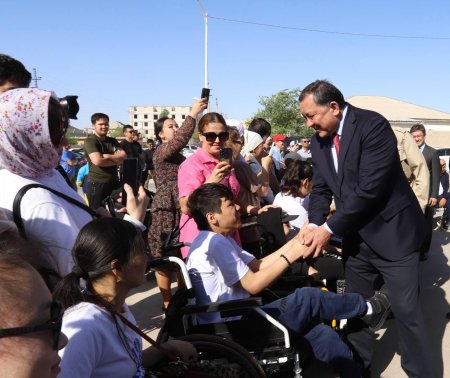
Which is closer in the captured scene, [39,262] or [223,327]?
[39,262]

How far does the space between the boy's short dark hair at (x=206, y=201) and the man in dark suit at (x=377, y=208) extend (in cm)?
59

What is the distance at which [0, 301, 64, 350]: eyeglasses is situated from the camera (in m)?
0.72

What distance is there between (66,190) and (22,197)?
9.6 inches

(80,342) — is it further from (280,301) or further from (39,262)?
(280,301)

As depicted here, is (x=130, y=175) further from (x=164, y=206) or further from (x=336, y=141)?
(x=164, y=206)

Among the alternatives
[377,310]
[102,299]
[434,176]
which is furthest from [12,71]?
[434,176]

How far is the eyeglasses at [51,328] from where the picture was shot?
0.72m

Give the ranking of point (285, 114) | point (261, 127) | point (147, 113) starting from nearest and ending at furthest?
point (261, 127) → point (285, 114) → point (147, 113)

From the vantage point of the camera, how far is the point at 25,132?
138 centimetres

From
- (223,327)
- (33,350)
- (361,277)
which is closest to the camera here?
(33,350)

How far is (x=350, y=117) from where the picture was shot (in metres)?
2.70

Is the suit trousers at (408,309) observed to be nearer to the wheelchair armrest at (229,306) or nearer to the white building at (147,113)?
the wheelchair armrest at (229,306)

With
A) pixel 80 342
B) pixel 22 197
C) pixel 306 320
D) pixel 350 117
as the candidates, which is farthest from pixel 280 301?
pixel 22 197

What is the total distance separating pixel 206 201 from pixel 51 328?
6.06ft
